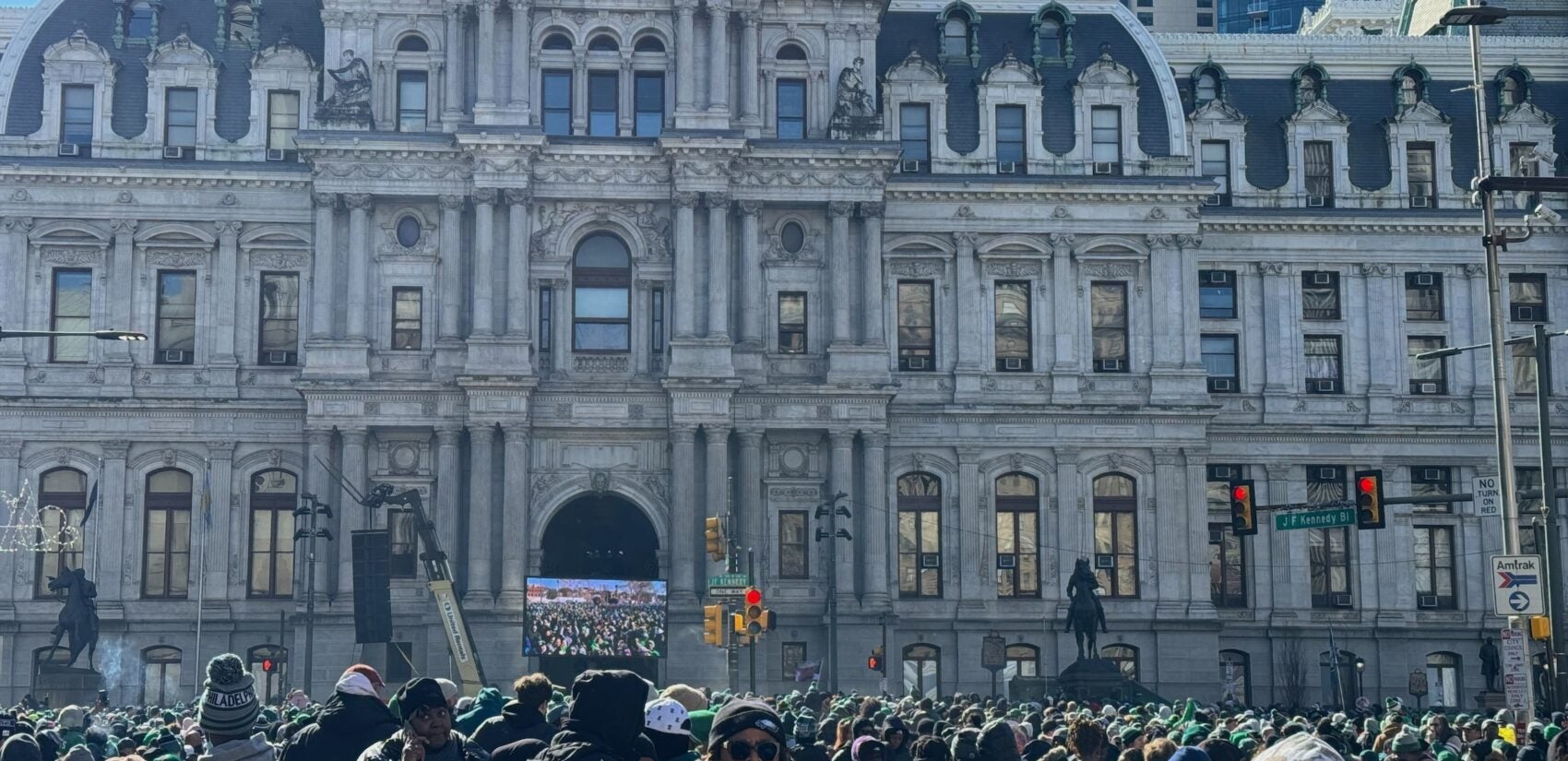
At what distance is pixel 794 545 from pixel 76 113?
2584cm

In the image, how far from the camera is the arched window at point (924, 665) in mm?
68125

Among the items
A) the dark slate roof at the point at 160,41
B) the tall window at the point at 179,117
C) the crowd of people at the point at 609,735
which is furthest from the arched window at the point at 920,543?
the crowd of people at the point at 609,735

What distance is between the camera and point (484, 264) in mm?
65000

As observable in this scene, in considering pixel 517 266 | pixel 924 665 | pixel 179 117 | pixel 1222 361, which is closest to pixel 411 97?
pixel 517 266

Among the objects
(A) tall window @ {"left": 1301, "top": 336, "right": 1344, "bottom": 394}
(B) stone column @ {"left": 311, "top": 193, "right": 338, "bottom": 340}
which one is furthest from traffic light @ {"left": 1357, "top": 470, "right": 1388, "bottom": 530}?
(B) stone column @ {"left": 311, "top": 193, "right": 338, "bottom": 340}

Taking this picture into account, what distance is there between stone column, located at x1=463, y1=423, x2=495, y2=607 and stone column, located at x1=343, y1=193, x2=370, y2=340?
4756 mm

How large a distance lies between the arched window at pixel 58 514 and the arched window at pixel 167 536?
1934mm

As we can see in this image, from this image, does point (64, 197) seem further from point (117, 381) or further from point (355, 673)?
point (355, 673)

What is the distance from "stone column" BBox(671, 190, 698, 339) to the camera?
6538cm

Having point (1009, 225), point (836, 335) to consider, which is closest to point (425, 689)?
point (836, 335)

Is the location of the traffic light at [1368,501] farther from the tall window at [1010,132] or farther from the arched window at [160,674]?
the arched window at [160,674]

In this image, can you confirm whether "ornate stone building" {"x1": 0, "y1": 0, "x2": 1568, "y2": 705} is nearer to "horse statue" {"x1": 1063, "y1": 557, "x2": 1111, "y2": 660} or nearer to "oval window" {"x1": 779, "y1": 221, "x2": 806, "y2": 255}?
"oval window" {"x1": 779, "y1": 221, "x2": 806, "y2": 255}

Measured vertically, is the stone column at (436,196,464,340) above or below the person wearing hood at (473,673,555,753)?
above

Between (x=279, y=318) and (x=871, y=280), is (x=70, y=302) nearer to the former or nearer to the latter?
(x=279, y=318)
